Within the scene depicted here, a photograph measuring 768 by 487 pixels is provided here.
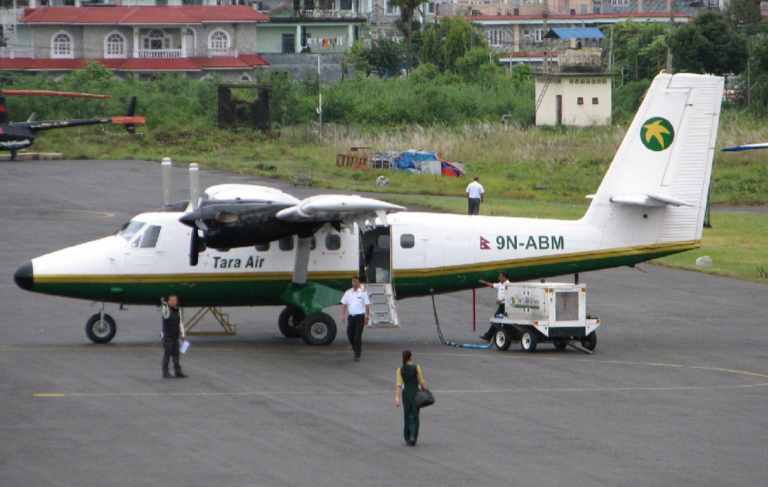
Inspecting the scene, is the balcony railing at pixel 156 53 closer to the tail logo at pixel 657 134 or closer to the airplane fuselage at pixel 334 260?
the airplane fuselage at pixel 334 260

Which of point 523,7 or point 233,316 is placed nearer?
point 233,316

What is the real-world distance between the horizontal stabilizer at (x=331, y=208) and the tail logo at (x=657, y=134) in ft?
22.1

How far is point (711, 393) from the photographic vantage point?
2031cm

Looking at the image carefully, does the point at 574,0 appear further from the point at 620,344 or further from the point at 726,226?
the point at 620,344

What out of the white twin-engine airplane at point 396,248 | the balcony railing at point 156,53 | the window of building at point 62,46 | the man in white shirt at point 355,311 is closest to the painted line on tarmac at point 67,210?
the white twin-engine airplane at point 396,248

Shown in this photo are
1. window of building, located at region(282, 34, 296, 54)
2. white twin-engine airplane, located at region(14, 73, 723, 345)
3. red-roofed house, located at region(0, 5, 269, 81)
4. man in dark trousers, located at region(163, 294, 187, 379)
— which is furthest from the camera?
window of building, located at region(282, 34, 296, 54)

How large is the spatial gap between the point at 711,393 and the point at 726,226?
26251mm

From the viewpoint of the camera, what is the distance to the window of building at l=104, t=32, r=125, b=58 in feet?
305

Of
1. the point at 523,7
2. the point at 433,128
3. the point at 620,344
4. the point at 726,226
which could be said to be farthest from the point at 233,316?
the point at 523,7

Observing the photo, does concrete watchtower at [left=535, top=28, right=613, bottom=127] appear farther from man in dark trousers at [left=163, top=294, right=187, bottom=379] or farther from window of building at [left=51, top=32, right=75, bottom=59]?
man in dark trousers at [left=163, top=294, right=187, bottom=379]

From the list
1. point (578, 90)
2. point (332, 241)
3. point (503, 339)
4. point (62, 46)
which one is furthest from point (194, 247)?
point (62, 46)

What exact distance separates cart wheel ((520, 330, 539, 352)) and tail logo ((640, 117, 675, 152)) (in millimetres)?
5062

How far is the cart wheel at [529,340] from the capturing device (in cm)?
2381

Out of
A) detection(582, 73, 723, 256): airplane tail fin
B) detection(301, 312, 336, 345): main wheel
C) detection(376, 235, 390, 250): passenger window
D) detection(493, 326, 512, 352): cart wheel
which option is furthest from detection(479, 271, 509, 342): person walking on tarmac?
detection(301, 312, 336, 345): main wheel
